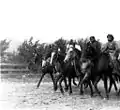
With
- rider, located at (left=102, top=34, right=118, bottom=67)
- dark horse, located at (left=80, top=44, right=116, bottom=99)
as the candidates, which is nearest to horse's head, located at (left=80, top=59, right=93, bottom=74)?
dark horse, located at (left=80, top=44, right=116, bottom=99)

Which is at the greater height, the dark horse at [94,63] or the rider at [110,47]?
the rider at [110,47]

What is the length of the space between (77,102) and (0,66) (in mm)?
13990

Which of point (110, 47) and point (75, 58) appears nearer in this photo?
point (110, 47)

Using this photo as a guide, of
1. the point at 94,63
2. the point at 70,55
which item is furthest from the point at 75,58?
the point at 94,63

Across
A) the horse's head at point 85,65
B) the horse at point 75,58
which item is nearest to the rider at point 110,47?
the horse's head at point 85,65

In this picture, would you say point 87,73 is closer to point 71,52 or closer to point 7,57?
point 71,52

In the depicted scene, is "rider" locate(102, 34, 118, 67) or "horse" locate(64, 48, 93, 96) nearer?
"rider" locate(102, 34, 118, 67)

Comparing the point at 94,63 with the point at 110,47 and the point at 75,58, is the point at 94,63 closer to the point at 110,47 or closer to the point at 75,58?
the point at 110,47

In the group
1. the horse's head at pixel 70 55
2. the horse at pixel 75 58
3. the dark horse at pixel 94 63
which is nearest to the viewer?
the dark horse at pixel 94 63

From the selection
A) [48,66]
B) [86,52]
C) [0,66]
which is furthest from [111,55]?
[0,66]

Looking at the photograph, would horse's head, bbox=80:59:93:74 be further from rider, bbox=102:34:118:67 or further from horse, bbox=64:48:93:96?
rider, bbox=102:34:118:67

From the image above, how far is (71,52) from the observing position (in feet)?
37.0

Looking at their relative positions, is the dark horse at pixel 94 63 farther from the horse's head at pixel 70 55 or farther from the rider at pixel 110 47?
the horse's head at pixel 70 55

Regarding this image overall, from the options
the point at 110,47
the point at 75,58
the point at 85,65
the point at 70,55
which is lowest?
the point at 85,65
